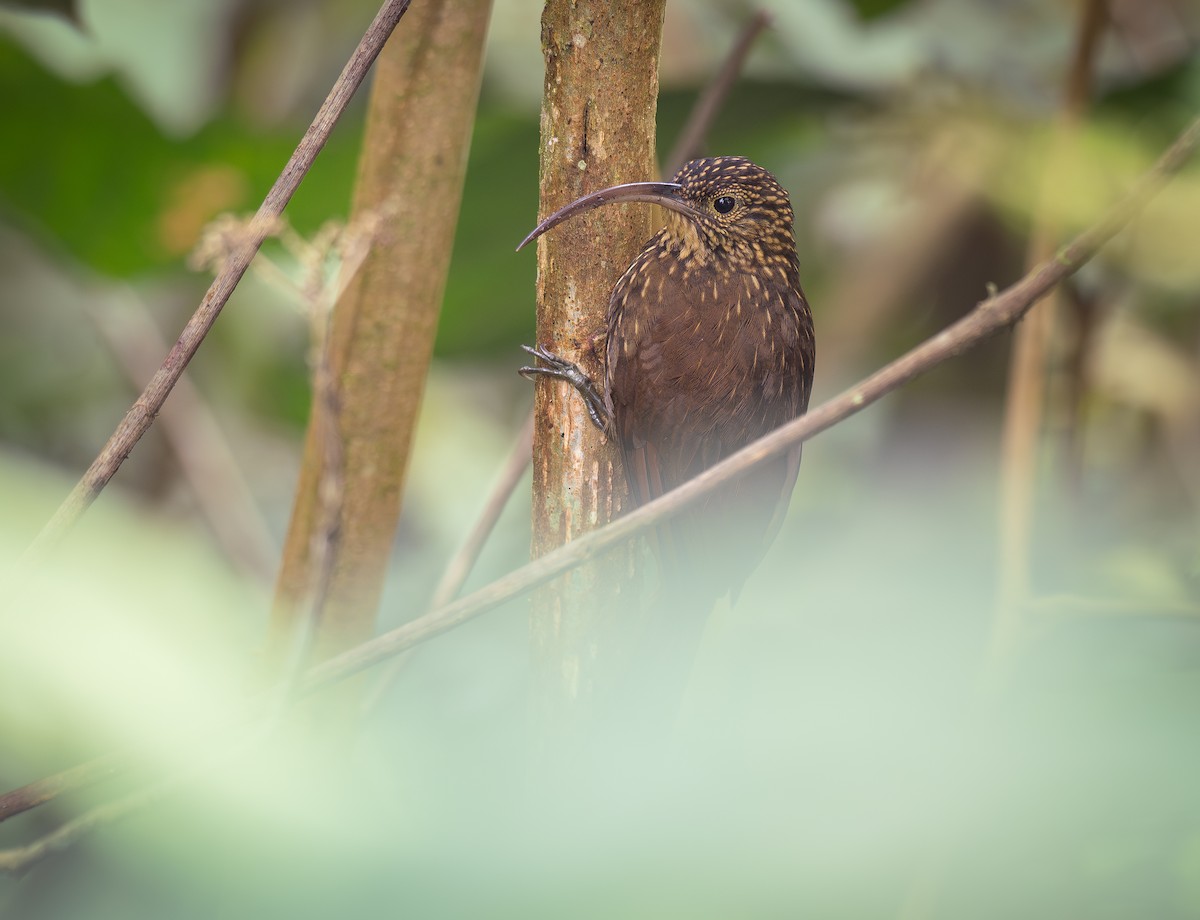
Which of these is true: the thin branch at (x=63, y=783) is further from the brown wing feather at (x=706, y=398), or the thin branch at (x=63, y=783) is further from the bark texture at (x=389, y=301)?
the brown wing feather at (x=706, y=398)

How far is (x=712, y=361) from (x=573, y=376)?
44 centimetres

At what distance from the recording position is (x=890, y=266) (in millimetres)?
2818

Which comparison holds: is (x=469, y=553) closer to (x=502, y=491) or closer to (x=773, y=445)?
(x=502, y=491)

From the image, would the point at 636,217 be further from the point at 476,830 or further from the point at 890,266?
the point at 890,266

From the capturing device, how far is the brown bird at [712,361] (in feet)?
5.16

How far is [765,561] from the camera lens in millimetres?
2543

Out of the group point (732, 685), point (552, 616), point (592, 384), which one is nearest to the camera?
point (732, 685)

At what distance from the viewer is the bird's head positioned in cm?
173

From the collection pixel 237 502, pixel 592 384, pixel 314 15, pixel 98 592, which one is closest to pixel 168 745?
pixel 98 592

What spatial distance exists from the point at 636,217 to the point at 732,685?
0.75 m

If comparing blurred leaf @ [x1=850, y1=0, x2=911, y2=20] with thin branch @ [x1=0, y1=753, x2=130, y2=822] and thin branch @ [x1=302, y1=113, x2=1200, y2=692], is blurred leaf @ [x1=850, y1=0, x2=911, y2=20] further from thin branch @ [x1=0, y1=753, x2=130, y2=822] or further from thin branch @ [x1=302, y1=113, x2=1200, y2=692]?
thin branch @ [x1=0, y1=753, x2=130, y2=822]

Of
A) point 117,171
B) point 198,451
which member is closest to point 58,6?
point 117,171

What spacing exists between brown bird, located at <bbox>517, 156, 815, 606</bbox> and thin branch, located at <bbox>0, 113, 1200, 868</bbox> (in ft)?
1.74

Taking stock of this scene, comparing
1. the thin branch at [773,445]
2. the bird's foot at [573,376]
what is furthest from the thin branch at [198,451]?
the thin branch at [773,445]
